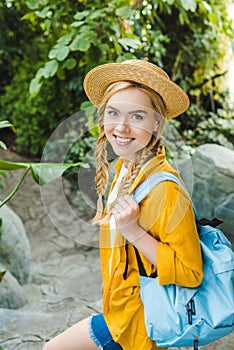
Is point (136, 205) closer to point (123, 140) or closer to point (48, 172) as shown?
point (123, 140)

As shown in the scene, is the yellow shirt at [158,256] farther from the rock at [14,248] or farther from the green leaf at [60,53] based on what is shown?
the rock at [14,248]

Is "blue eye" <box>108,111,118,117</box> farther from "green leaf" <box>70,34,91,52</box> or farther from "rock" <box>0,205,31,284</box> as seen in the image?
"rock" <box>0,205,31,284</box>

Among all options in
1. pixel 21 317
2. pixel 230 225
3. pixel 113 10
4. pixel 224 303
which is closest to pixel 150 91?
pixel 224 303

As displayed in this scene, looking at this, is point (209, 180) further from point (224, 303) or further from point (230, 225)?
point (224, 303)

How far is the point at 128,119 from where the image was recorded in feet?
4.50

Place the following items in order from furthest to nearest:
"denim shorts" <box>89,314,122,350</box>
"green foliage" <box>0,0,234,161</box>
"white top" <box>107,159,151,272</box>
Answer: "green foliage" <box>0,0,234,161</box>, "denim shorts" <box>89,314,122,350</box>, "white top" <box>107,159,151,272</box>

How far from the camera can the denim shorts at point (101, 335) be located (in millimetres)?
1595

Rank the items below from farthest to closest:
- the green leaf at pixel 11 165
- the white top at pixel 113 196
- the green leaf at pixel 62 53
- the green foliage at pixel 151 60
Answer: the green foliage at pixel 151 60 → the green leaf at pixel 62 53 → the green leaf at pixel 11 165 → the white top at pixel 113 196

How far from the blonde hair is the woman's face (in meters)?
0.02

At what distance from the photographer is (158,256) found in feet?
4.46

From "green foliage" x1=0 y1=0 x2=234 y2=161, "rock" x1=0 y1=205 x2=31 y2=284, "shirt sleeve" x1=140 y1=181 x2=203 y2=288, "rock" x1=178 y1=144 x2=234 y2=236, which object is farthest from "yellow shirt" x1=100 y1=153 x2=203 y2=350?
"green foliage" x1=0 y1=0 x2=234 y2=161

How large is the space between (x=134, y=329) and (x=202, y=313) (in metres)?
0.22

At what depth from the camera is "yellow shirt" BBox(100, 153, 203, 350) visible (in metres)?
1.36

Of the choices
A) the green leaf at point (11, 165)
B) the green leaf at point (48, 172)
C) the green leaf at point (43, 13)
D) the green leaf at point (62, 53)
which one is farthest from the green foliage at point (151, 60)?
the green leaf at point (48, 172)
